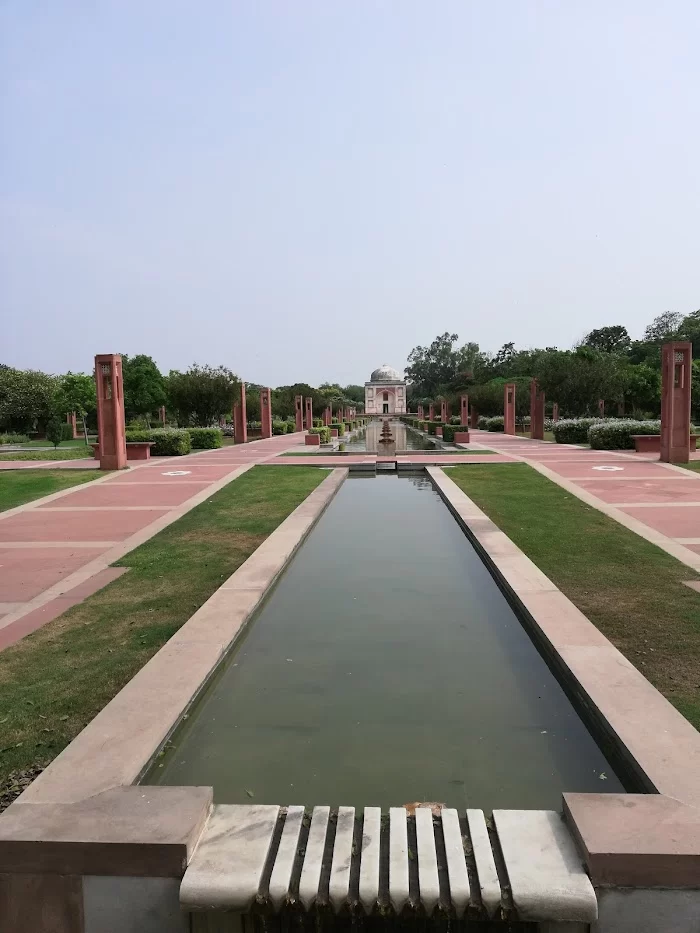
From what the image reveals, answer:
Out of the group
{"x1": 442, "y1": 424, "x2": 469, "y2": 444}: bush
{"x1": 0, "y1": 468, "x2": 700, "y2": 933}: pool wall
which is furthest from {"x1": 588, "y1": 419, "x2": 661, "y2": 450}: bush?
{"x1": 0, "y1": 468, "x2": 700, "y2": 933}: pool wall

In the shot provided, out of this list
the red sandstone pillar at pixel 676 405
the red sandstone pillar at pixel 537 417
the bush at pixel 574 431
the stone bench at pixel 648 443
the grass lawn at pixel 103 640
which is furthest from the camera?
the red sandstone pillar at pixel 537 417

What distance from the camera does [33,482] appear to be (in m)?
13.7

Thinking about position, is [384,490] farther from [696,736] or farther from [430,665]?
[696,736]

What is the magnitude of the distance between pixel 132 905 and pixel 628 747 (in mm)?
2139

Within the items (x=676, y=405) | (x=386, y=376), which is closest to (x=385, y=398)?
(x=386, y=376)

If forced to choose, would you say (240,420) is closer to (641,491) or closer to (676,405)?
(676,405)

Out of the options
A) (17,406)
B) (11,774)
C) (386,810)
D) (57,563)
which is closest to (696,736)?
(386,810)

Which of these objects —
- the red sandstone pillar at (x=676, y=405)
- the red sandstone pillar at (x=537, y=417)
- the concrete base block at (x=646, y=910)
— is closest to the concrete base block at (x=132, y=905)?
the concrete base block at (x=646, y=910)

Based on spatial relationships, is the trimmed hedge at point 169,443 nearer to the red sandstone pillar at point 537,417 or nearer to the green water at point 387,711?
the red sandstone pillar at point 537,417

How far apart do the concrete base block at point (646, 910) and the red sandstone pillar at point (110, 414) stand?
15.4m

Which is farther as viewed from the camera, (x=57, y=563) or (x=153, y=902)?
(x=57, y=563)

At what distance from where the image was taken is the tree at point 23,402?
102ft

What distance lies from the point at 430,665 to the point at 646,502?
7.17 m

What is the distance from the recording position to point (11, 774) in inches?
119
